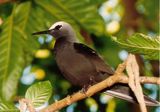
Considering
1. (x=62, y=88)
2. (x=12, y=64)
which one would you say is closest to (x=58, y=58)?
(x=12, y=64)

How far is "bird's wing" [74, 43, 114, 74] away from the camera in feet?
7.54

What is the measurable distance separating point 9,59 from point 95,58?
0.80 meters

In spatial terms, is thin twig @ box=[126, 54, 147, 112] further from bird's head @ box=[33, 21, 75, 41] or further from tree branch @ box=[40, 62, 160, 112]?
bird's head @ box=[33, 21, 75, 41]

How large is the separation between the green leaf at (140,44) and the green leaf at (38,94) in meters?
0.42

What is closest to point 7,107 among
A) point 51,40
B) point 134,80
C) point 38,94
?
point 38,94

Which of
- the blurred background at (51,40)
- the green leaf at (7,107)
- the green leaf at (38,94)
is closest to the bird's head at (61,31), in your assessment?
the blurred background at (51,40)

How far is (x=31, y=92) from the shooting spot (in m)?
2.01

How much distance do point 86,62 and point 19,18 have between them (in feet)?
2.96

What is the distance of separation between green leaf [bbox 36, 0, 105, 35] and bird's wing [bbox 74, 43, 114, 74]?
66 cm

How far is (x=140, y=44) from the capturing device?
1767mm

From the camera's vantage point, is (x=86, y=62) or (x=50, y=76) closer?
(x=86, y=62)

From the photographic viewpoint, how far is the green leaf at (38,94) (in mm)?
1992

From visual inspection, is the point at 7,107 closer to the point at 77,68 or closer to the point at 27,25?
the point at 77,68

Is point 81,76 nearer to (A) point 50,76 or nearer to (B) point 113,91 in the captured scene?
(B) point 113,91
